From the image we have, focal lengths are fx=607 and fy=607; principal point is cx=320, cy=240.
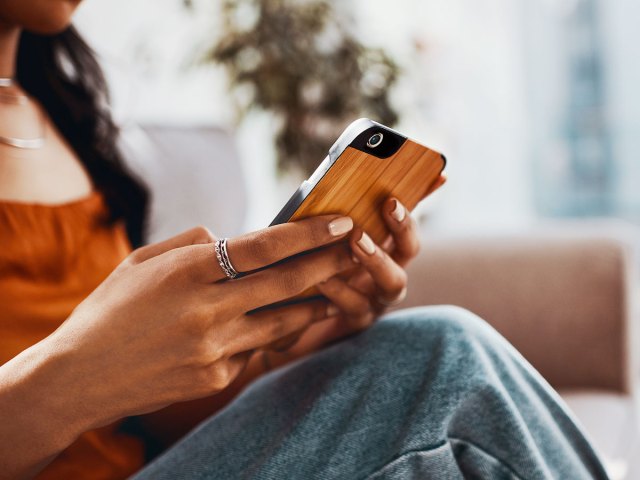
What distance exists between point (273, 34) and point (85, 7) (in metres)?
0.47

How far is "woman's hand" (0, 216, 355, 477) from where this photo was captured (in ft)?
1.41

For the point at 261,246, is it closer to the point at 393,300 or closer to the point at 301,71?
the point at 393,300

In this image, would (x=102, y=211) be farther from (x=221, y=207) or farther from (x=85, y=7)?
(x=85, y=7)

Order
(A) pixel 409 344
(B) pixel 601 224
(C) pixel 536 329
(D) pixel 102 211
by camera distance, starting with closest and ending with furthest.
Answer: (A) pixel 409 344 < (D) pixel 102 211 < (C) pixel 536 329 < (B) pixel 601 224

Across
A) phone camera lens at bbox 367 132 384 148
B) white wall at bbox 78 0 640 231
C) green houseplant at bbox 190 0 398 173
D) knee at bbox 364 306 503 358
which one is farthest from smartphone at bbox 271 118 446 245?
white wall at bbox 78 0 640 231

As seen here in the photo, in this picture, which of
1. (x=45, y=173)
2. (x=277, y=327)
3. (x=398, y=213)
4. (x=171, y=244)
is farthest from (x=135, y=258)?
(x=45, y=173)

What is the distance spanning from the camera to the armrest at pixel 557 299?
872mm

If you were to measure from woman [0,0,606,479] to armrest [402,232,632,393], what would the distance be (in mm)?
325

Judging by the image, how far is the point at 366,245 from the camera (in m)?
0.54

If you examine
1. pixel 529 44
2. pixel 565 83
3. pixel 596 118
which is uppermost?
pixel 529 44

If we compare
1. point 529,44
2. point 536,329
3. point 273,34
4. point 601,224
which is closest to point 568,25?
point 529,44

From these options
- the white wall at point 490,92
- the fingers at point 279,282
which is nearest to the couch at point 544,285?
the fingers at point 279,282

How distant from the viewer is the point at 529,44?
2.73 metres

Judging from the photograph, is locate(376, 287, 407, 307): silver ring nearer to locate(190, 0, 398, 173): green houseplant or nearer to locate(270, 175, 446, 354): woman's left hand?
locate(270, 175, 446, 354): woman's left hand
